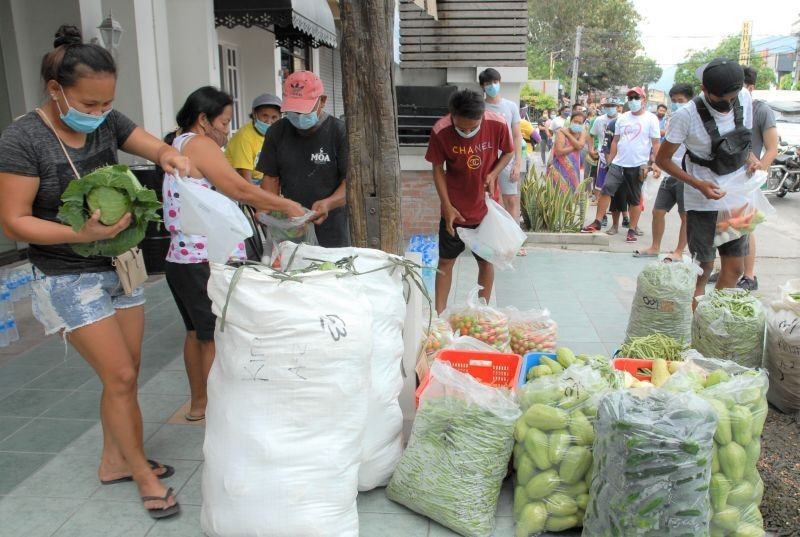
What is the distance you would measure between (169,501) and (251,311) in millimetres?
1070

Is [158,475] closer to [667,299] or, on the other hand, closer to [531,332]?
[531,332]

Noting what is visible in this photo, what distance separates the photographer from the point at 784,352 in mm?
3664

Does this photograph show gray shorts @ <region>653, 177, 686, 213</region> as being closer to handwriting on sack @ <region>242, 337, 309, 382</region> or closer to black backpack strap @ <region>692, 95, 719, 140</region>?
black backpack strap @ <region>692, 95, 719, 140</region>

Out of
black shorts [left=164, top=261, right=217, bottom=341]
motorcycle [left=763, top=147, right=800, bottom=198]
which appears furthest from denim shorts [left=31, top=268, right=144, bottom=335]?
motorcycle [left=763, top=147, right=800, bottom=198]

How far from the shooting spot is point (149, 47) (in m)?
7.07

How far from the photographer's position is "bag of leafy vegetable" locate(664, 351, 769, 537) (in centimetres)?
251

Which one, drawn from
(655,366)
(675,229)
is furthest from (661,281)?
(675,229)

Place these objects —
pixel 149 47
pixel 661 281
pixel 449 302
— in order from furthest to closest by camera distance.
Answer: pixel 149 47 → pixel 449 302 → pixel 661 281

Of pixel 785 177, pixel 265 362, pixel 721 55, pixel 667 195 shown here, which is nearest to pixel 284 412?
pixel 265 362

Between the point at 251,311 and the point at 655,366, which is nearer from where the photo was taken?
the point at 251,311

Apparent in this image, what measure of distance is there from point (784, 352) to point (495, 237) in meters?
1.95

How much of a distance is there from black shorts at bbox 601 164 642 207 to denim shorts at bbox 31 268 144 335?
293 inches

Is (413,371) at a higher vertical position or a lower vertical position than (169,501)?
higher

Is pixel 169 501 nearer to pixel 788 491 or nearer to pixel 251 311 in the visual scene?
pixel 251 311
